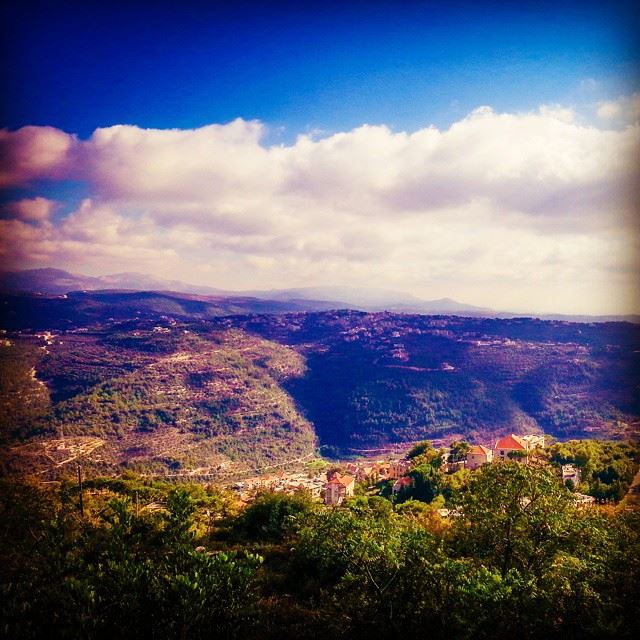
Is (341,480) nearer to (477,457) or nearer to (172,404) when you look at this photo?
(477,457)

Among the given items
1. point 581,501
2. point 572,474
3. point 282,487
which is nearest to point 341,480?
point 282,487

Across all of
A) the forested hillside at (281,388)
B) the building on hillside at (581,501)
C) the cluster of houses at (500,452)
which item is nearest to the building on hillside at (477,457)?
the cluster of houses at (500,452)

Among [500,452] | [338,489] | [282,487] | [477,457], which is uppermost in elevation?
[477,457]

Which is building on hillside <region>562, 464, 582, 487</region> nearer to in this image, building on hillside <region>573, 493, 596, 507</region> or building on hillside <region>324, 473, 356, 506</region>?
building on hillside <region>573, 493, 596, 507</region>

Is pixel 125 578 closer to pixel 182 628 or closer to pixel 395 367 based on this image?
pixel 182 628

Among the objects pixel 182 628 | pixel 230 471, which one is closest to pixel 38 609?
pixel 182 628

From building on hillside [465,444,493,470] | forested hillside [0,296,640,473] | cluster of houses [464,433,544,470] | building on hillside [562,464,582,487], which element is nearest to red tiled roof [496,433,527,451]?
cluster of houses [464,433,544,470]

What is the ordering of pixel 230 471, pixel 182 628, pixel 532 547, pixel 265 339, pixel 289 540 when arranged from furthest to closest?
pixel 265 339 < pixel 230 471 < pixel 289 540 < pixel 532 547 < pixel 182 628
